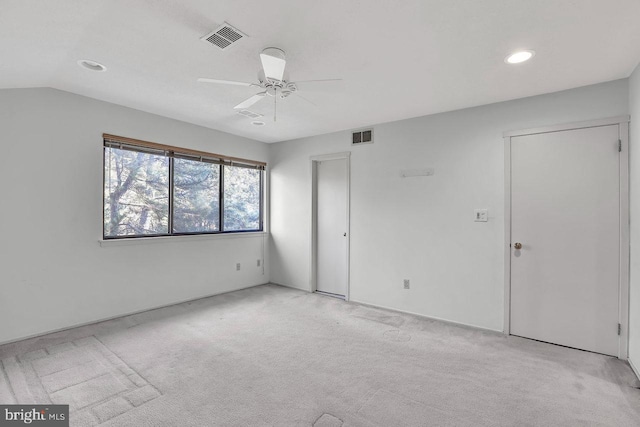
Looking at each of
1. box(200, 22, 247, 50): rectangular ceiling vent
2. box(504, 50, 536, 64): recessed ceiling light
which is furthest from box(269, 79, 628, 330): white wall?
box(200, 22, 247, 50): rectangular ceiling vent

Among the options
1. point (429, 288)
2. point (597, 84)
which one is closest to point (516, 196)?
point (597, 84)

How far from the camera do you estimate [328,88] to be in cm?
295

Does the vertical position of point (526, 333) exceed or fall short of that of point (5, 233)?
it falls short

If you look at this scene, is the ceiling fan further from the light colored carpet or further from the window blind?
the light colored carpet

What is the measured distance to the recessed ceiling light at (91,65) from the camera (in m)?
2.48

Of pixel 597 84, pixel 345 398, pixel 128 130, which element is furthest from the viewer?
pixel 128 130

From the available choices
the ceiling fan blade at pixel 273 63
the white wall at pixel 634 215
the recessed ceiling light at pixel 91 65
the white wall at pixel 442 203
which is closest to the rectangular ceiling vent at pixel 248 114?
the white wall at pixel 442 203

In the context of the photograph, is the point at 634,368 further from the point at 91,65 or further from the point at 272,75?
the point at 91,65

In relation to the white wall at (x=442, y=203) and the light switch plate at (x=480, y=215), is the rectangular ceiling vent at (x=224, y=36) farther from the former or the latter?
the light switch plate at (x=480, y=215)

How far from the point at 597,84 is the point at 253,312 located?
4466 mm

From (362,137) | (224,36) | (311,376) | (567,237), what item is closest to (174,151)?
(224,36)

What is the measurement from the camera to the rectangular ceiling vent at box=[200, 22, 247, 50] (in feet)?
6.40

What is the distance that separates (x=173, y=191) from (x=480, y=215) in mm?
4017

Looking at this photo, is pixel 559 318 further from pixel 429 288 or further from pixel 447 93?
pixel 447 93
